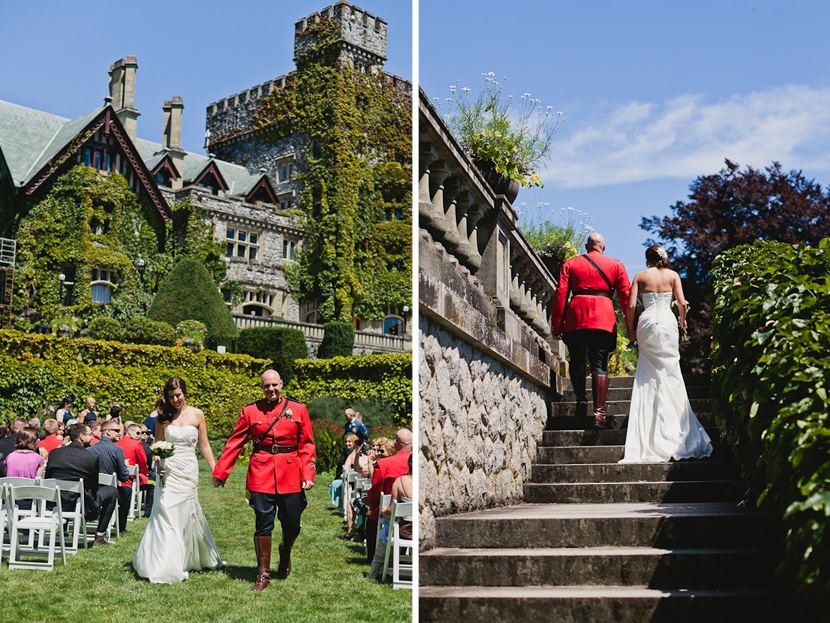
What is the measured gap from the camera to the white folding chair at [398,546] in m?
6.40

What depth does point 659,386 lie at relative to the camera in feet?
24.1

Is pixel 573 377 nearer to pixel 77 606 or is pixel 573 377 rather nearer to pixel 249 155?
pixel 77 606

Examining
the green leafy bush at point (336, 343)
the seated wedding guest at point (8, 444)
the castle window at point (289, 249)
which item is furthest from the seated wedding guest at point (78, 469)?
the castle window at point (289, 249)

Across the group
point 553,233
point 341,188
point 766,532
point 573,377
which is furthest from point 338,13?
point 766,532

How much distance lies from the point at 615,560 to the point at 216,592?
323 centimetres

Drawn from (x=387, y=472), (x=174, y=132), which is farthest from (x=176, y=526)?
(x=174, y=132)

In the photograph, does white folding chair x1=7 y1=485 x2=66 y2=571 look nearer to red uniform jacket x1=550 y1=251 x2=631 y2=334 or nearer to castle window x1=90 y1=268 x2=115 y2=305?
red uniform jacket x1=550 y1=251 x2=631 y2=334

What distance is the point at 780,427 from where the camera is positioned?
374cm

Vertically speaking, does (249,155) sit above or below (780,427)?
above

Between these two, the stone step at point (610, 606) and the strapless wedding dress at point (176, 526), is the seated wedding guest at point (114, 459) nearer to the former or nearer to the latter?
the strapless wedding dress at point (176, 526)

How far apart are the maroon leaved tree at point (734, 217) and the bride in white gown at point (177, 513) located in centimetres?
1875

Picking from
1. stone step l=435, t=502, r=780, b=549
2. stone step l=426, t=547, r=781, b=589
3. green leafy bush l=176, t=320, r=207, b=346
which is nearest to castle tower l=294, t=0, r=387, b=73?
green leafy bush l=176, t=320, r=207, b=346

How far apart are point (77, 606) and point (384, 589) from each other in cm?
204

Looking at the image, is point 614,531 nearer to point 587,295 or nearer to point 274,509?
point 274,509
